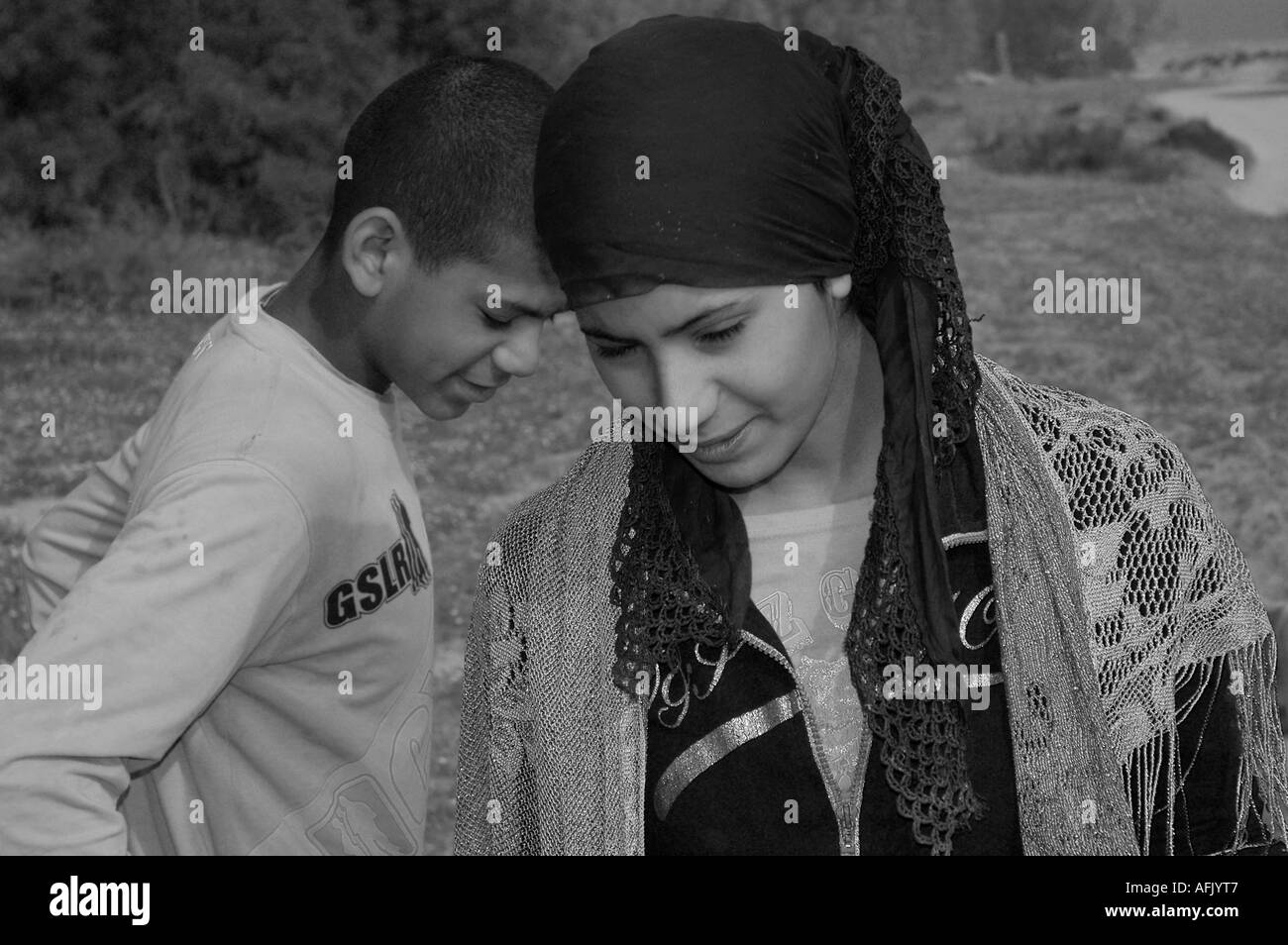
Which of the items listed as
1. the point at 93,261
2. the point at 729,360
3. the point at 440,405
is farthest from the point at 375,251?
the point at 93,261

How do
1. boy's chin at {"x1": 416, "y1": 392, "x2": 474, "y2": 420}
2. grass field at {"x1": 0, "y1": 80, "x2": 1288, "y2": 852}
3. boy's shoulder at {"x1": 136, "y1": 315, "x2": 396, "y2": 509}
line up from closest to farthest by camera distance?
boy's shoulder at {"x1": 136, "y1": 315, "x2": 396, "y2": 509} < boy's chin at {"x1": 416, "y1": 392, "x2": 474, "y2": 420} < grass field at {"x1": 0, "y1": 80, "x2": 1288, "y2": 852}

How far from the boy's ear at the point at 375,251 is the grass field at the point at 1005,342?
2.13m

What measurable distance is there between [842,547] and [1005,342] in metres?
3.12

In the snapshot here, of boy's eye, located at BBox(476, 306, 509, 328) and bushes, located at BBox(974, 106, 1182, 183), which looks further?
bushes, located at BBox(974, 106, 1182, 183)

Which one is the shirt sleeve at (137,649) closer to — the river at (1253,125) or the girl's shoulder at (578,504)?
the girl's shoulder at (578,504)

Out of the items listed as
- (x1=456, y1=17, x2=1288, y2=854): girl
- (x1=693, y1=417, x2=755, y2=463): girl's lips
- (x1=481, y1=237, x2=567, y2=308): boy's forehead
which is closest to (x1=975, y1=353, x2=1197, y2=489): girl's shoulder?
(x1=456, y1=17, x2=1288, y2=854): girl

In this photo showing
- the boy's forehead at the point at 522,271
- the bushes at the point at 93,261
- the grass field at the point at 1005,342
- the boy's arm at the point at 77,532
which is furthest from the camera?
the bushes at the point at 93,261

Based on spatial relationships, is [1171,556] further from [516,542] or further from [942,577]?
[516,542]

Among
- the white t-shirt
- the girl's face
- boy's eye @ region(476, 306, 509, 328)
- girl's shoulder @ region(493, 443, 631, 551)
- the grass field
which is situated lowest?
the white t-shirt

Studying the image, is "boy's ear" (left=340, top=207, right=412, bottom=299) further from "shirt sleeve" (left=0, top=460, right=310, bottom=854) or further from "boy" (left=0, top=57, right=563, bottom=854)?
"shirt sleeve" (left=0, top=460, right=310, bottom=854)

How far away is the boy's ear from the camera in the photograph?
199cm

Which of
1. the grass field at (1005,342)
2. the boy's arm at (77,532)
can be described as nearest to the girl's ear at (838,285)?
A: the boy's arm at (77,532)

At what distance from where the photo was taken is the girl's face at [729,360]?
4.84ft
